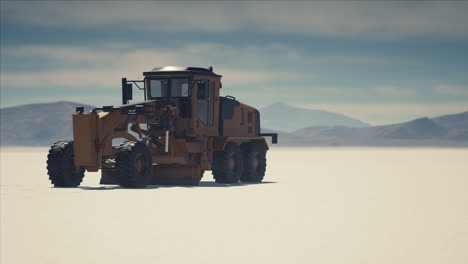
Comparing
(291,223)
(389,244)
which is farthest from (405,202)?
(389,244)

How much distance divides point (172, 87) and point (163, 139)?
1.92 meters

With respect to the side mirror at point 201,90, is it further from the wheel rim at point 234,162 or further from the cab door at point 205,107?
the wheel rim at point 234,162

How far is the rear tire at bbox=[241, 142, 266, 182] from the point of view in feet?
87.9

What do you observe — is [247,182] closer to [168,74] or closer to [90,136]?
[168,74]

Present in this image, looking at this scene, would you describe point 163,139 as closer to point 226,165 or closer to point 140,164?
point 140,164

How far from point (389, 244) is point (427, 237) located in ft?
3.38

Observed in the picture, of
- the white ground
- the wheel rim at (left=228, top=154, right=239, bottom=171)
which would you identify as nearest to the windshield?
the wheel rim at (left=228, top=154, right=239, bottom=171)

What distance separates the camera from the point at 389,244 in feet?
36.0

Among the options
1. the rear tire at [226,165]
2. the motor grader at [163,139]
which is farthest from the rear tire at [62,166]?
the rear tire at [226,165]

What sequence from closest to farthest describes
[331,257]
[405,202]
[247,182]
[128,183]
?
1. [331,257]
2. [405,202]
3. [128,183]
4. [247,182]

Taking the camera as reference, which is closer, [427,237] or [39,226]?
[427,237]

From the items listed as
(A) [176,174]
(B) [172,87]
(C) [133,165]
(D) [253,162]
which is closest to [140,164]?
(C) [133,165]

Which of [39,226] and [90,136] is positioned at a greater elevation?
[90,136]

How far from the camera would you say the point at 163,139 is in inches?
934
